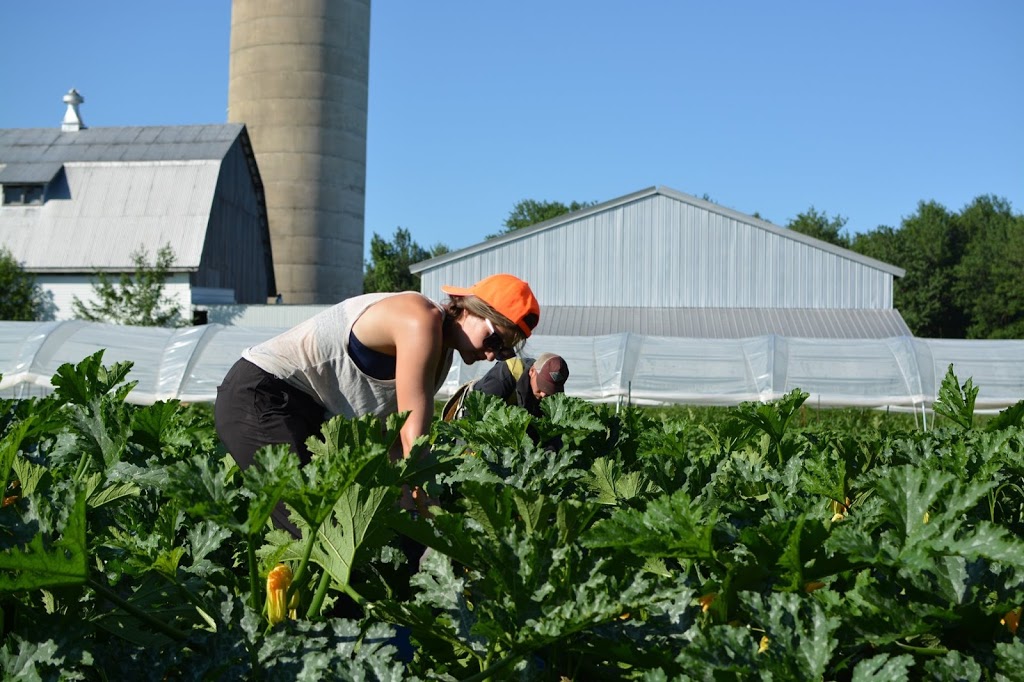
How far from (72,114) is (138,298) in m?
9.39

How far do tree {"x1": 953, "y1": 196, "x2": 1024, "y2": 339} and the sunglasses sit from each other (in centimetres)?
6613

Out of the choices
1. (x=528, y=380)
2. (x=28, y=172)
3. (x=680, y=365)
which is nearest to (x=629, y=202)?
(x=680, y=365)

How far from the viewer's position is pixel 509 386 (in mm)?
5434

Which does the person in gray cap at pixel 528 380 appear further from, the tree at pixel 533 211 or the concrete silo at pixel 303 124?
the tree at pixel 533 211

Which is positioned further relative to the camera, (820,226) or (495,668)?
(820,226)

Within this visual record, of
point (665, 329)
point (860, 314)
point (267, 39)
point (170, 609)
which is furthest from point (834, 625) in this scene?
point (267, 39)

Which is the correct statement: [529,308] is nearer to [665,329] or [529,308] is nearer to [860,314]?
[665,329]

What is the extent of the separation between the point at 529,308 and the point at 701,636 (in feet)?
6.54

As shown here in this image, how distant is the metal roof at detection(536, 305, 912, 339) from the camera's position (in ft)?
94.3

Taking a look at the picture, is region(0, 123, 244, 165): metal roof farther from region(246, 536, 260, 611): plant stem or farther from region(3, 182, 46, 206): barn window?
region(246, 536, 260, 611): plant stem

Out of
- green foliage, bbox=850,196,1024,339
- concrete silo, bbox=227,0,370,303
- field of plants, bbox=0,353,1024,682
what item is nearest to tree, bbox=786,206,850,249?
green foliage, bbox=850,196,1024,339

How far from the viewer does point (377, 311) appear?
2.96m

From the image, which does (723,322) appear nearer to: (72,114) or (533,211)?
(72,114)

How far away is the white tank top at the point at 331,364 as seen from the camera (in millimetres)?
3061
